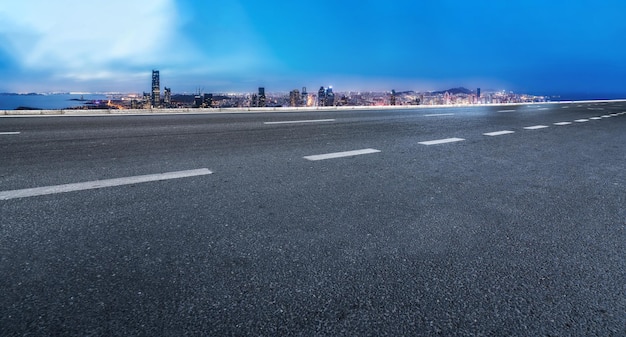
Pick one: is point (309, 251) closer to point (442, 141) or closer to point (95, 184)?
point (95, 184)

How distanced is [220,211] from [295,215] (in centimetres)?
50

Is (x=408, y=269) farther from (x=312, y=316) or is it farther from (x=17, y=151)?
(x=17, y=151)

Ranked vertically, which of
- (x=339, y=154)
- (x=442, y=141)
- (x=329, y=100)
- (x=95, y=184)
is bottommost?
(x=95, y=184)

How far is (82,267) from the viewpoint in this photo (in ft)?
5.25

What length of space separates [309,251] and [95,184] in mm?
2093

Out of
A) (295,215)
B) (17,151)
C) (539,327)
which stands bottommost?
(539,327)

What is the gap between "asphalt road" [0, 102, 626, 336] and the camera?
4.23 ft

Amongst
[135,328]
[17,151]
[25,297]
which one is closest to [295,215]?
[135,328]

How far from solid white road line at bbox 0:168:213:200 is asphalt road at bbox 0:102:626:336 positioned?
0.04 meters

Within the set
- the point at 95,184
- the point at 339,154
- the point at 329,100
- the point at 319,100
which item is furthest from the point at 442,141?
the point at 319,100

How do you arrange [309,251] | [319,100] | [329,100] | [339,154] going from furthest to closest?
[319,100] → [329,100] → [339,154] → [309,251]

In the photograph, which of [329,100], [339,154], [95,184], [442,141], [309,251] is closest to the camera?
A: [309,251]

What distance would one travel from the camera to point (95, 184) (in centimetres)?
290

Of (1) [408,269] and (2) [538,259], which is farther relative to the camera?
(2) [538,259]
